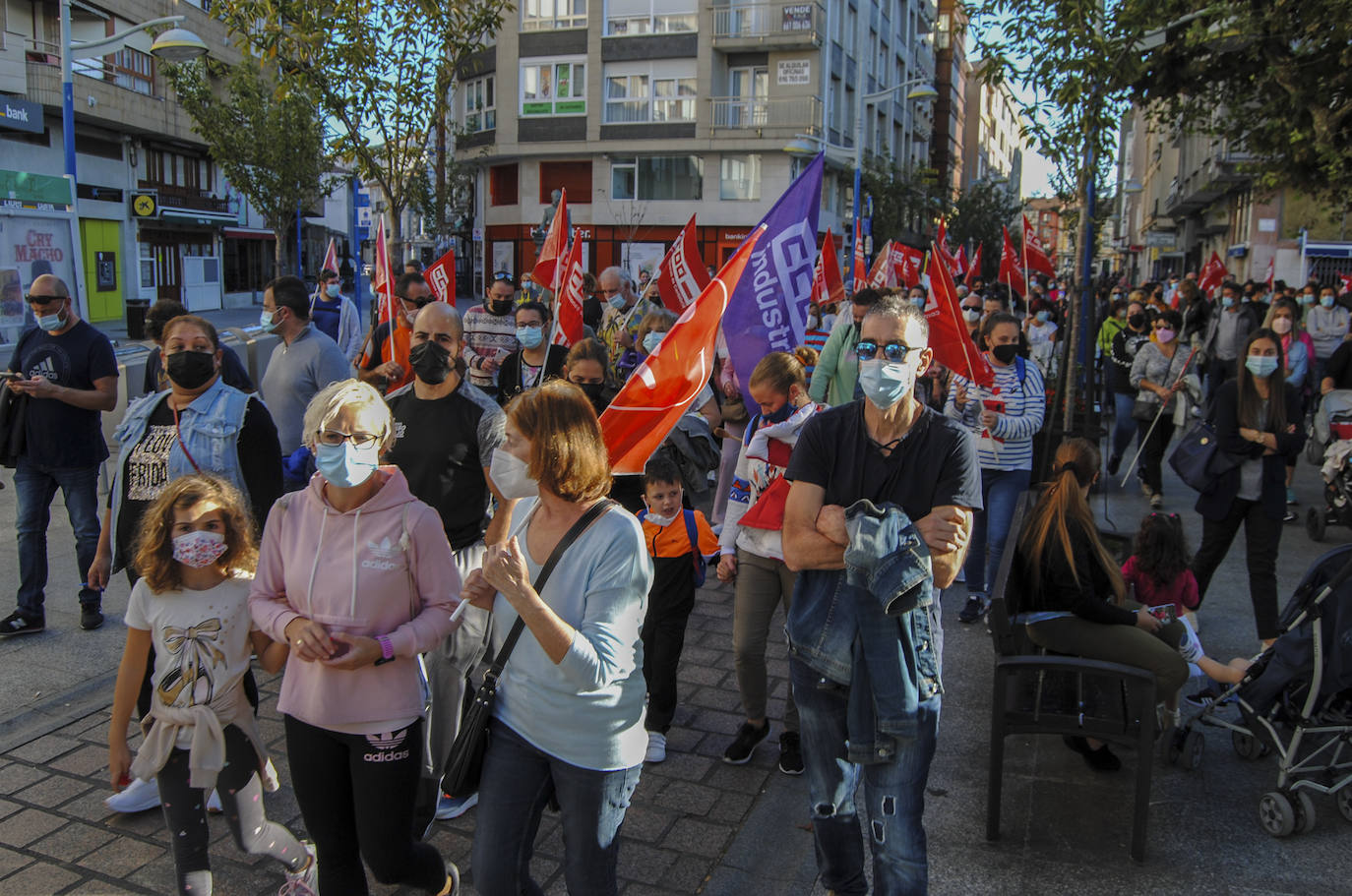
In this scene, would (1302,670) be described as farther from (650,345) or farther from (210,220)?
(210,220)

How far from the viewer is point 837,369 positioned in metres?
6.89

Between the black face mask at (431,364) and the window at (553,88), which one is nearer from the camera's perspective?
the black face mask at (431,364)

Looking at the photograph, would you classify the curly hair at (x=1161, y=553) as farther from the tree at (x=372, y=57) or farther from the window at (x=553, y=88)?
the window at (x=553, y=88)

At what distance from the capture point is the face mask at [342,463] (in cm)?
316

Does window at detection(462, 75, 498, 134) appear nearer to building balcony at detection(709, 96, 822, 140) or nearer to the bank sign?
building balcony at detection(709, 96, 822, 140)

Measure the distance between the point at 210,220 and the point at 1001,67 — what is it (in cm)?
4044

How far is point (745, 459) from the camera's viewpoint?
497 centimetres

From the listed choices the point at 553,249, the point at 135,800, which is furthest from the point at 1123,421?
the point at 135,800

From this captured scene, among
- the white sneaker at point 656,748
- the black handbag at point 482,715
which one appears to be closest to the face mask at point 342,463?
the black handbag at point 482,715

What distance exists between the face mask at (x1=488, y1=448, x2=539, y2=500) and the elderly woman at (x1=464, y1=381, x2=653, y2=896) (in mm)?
433

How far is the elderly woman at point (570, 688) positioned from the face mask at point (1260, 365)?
16.0ft

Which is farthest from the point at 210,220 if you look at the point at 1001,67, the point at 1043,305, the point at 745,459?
the point at 745,459

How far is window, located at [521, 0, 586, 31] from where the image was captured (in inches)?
1578

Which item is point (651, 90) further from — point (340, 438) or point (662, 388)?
point (340, 438)
